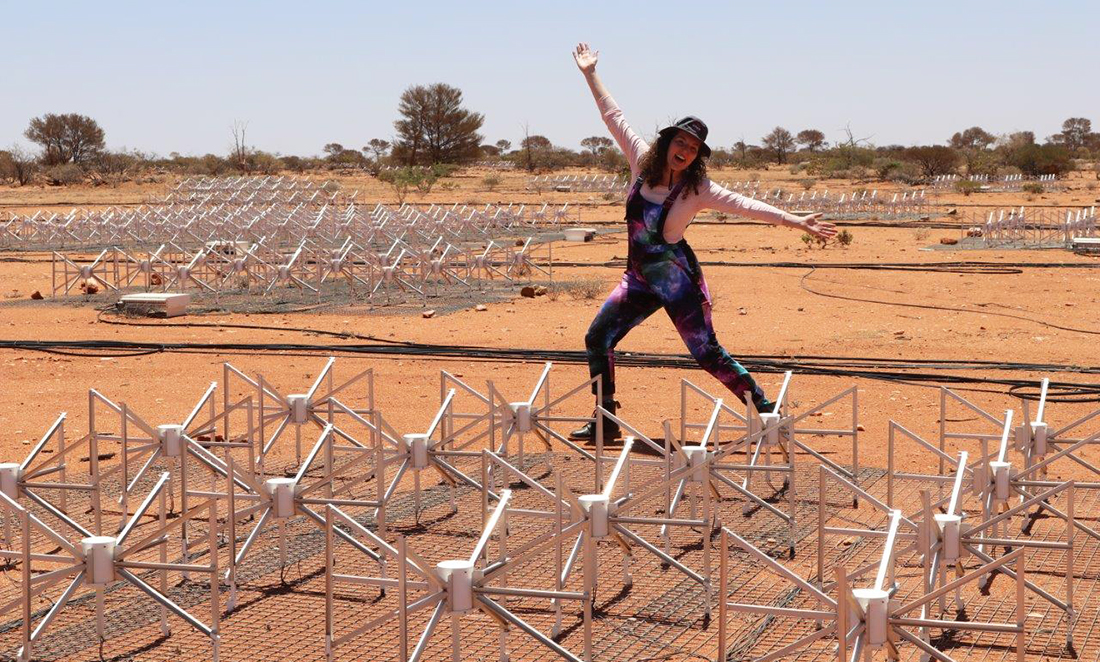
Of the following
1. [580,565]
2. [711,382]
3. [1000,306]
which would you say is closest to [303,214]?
[1000,306]

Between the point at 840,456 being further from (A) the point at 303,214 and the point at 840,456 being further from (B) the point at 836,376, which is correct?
(A) the point at 303,214

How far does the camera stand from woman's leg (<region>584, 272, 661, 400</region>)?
313 inches

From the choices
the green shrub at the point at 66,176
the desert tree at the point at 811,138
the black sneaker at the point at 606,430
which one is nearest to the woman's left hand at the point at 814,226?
the black sneaker at the point at 606,430

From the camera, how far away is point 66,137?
239 ft

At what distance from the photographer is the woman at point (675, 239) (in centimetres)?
757

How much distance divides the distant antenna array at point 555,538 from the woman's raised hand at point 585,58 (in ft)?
6.63

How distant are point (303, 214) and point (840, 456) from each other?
68.5 feet

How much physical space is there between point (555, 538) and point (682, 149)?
11.6 ft

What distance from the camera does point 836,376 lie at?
11.0m

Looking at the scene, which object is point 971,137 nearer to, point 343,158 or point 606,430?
point 343,158

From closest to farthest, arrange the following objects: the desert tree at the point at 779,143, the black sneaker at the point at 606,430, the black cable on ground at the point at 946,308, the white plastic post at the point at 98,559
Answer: the white plastic post at the point at 98,559 < the black sneaker at the point at 606,430 < the black cable on ground at the point at 946,308 < the desert tree at the point at 779,143

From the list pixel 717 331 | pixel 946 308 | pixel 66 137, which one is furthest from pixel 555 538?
pixel 66 137

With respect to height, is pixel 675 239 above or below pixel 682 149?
A: below

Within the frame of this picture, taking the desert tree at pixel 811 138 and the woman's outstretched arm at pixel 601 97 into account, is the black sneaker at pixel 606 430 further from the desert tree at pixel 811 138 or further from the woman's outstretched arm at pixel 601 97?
the desert tree at pixel 811 138
